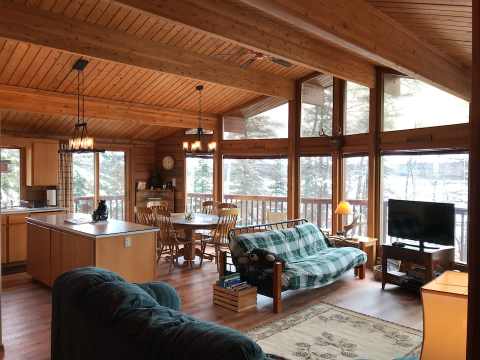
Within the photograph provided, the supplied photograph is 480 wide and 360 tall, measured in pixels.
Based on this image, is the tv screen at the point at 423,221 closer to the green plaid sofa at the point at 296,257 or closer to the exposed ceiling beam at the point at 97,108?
the green plaid sofa at the point at 296,257

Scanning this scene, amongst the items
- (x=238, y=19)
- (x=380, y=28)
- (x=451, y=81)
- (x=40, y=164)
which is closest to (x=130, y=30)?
(x=238, y=19)

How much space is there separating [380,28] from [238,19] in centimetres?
137

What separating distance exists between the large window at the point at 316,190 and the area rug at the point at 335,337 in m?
3.02

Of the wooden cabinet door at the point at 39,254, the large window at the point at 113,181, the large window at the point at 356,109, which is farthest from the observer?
the large window at the point at 113,181

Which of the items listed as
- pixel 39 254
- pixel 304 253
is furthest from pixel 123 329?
pixel 39 254

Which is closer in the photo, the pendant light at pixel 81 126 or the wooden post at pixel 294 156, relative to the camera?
the pendant light at pixel 81 126

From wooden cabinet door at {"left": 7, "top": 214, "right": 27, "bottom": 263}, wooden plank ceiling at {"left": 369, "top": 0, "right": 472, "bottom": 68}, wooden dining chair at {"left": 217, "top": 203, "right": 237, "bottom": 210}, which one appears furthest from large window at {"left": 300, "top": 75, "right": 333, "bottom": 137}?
wooden cabinet door at {"left": 7, "top": 214, "right": 27, "bottom": 263}

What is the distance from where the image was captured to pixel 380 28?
3734 millimetres

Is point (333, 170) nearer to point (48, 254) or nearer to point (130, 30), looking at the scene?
point (130, 30)

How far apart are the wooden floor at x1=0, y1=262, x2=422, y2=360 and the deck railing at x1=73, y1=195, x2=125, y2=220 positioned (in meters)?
2.64

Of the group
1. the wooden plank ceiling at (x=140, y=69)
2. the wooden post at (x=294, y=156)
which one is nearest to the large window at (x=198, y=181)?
the wooden plank ceiling at (x=140, y=69)

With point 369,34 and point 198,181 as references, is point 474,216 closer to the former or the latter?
point 369,34

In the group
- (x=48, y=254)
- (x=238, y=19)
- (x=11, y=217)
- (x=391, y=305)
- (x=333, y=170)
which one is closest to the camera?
(x=238, y=19)

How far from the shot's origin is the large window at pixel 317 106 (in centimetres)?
728
